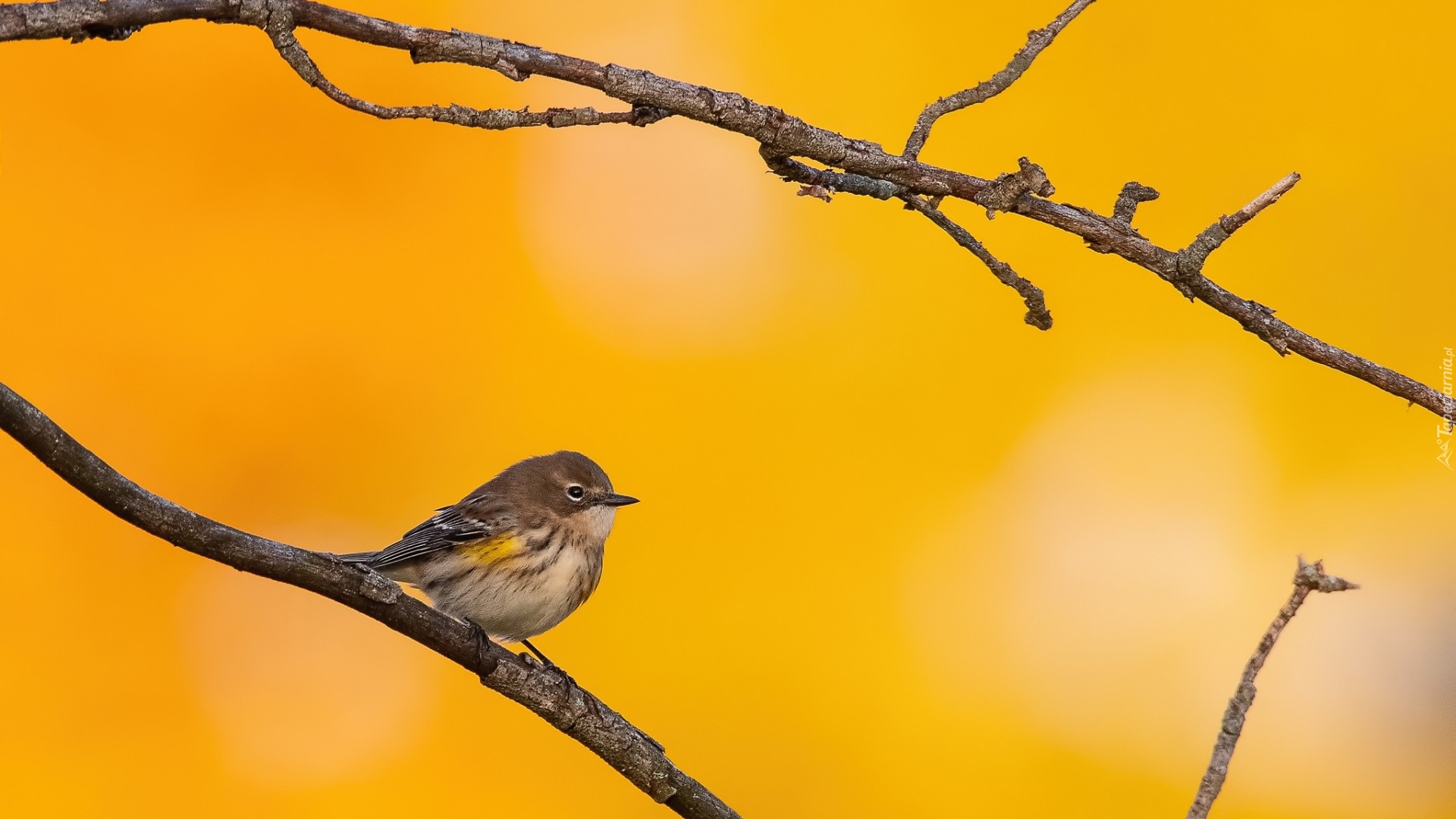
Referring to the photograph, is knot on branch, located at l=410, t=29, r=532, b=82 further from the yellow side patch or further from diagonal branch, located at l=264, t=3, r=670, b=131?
the yellow side patch

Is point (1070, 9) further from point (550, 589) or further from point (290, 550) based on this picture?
point (550, 589)

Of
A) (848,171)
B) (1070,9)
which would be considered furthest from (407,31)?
(1070,9)

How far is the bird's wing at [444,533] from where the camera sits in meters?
3.69

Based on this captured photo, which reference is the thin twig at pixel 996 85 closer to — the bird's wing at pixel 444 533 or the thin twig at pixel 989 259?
the thin twig at pixel 989 259

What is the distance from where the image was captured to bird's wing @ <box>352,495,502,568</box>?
3.69 meters

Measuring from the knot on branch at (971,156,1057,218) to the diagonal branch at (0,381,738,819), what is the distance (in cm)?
114

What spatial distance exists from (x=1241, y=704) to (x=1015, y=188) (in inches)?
41.5

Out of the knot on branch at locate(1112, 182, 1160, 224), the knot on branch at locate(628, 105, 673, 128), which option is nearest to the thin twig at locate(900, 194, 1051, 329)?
the knot on branch at locate(1112, 182, 1160, 224)

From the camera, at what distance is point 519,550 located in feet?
11.8

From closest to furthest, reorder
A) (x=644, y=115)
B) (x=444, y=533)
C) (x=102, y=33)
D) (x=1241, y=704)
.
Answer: (x=102, y=33) < (x=644, y=115) < (x=1241, y=704) < (x=444, y=533)

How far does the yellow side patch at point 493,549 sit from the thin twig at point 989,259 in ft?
5.97

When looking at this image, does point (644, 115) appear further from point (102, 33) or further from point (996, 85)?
point (102, 33)

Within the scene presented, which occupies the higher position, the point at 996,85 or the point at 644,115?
the point at 996,85

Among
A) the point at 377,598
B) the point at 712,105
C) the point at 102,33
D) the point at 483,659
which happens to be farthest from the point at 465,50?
the point at 483,659
